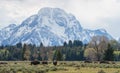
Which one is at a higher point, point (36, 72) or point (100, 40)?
point (100, 40)

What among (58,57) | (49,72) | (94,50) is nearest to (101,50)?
(94,50)

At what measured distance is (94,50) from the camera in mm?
154750

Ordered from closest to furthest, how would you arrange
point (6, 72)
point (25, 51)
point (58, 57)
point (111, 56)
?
point (6, 72) → point (111, 56) → point (58, 57) → point (25, 51)

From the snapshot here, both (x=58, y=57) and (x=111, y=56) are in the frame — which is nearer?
(x=111, y=56)

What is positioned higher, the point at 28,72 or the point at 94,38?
the point at 94,38

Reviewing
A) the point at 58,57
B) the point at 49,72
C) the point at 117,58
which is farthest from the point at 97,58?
the point at 49,72

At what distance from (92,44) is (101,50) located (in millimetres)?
8211

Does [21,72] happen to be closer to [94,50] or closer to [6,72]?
[6,72]

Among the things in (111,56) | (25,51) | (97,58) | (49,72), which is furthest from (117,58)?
(49,72)

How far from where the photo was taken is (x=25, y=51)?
620ft

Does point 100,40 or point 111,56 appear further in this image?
point 100,40

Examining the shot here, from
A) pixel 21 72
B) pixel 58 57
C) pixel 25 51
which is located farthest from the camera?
pixel 25 51

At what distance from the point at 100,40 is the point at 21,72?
365 ft

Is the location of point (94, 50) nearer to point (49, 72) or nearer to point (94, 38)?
point (94, 38)
